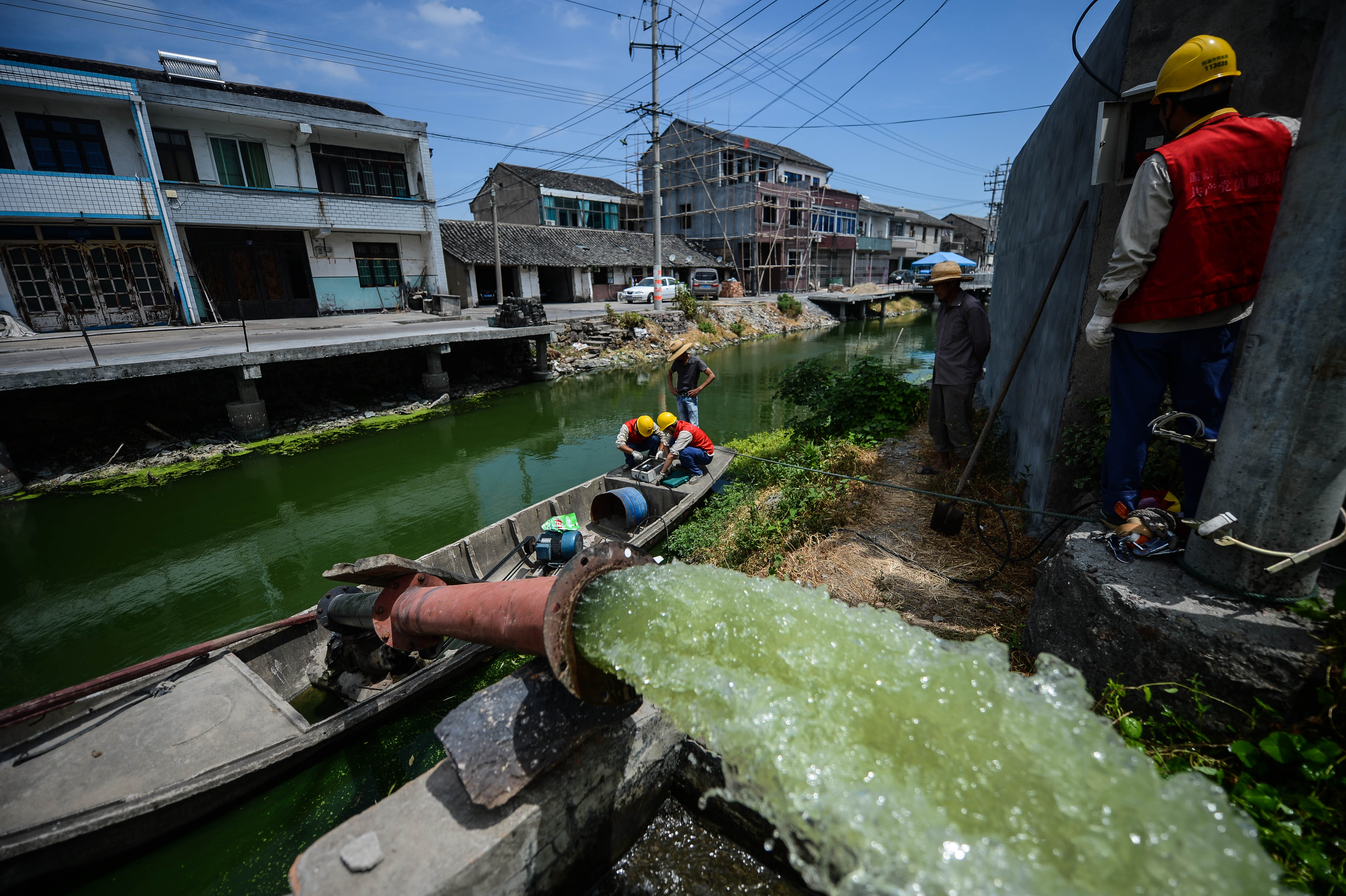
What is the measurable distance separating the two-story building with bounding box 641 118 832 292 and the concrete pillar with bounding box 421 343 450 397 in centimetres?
2326

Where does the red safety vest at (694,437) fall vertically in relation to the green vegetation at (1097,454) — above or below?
below

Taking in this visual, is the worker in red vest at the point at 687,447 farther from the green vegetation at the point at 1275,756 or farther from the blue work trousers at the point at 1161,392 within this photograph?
the green vegetation at the point at 1275,756

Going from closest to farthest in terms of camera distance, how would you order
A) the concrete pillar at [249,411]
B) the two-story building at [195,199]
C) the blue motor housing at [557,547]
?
the blue motor housing at [557,547] → the concrete pillar at [249,411] → the two-story building at [195,199]

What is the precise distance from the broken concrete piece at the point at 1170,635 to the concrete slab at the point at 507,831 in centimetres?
199

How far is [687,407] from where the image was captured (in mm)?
8891

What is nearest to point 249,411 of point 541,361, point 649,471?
point 541,361

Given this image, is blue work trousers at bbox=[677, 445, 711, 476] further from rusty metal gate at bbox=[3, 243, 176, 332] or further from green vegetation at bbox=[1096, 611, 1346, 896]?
rusty metal gate at bbox=[3, 243, 176, 332]

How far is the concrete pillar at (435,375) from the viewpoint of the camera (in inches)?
575

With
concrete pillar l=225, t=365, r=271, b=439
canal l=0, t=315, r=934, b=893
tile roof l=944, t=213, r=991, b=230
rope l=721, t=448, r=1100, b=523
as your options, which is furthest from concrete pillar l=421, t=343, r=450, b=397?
tile roof l=944, t=213, r=991, b=230

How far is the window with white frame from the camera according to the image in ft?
56.5

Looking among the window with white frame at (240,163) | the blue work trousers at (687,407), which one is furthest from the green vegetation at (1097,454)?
the window with white frame at (240,163)

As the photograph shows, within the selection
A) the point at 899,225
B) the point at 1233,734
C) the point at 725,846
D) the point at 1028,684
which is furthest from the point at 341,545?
the point at 899,225

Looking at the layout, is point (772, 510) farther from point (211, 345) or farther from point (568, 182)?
point (568, 182)

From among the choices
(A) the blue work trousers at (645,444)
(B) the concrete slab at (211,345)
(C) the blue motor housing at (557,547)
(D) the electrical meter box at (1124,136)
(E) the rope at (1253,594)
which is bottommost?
(C) the blue motor housing at (557,547)
